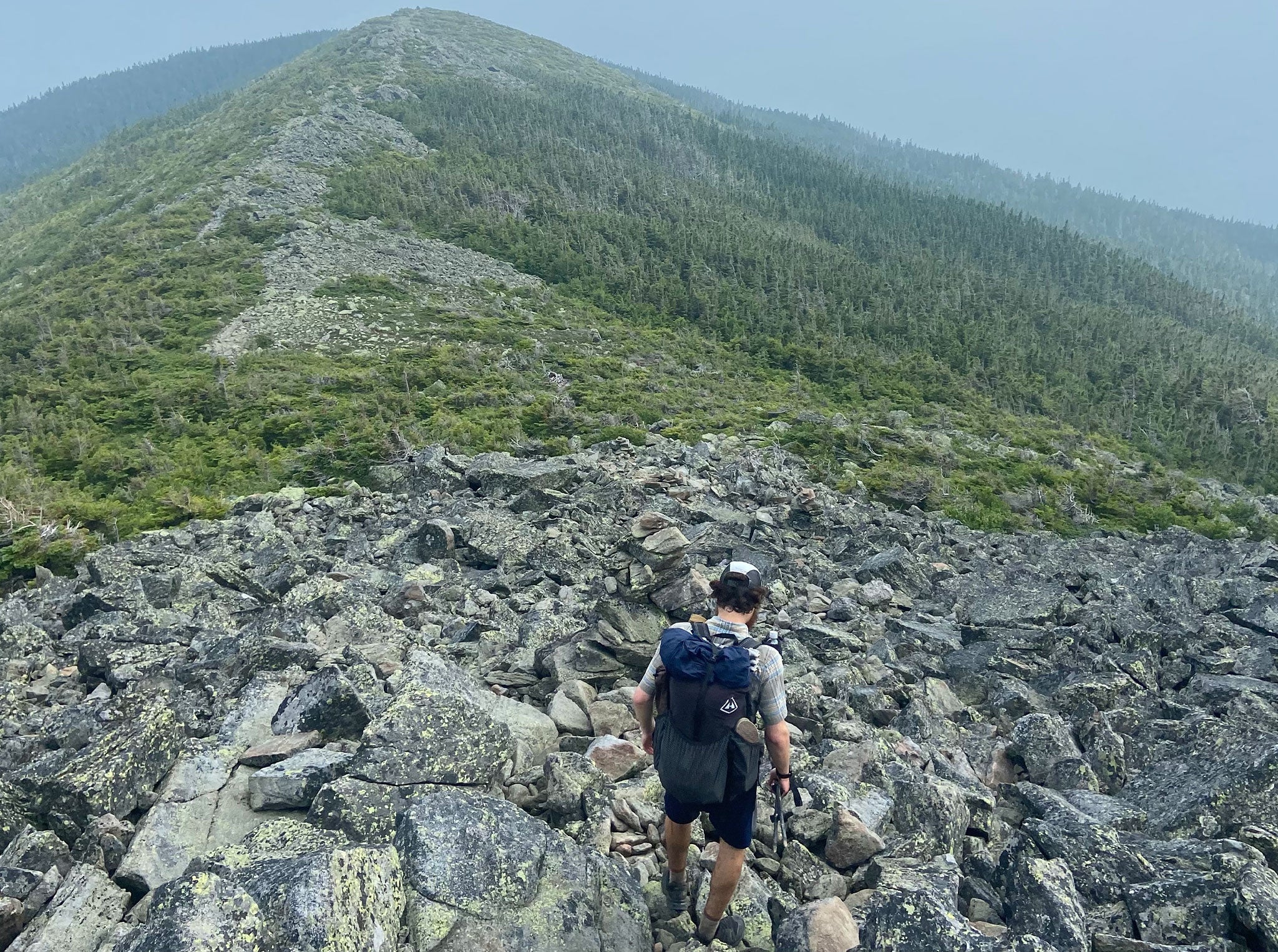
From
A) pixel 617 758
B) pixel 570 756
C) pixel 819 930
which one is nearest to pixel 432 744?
pixel 570 756

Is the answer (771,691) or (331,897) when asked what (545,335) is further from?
(331,897)

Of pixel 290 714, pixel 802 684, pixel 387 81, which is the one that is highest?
pixel 387 81

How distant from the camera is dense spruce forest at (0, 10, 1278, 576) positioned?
22.9m

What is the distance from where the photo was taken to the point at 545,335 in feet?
138

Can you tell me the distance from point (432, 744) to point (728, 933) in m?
2.23

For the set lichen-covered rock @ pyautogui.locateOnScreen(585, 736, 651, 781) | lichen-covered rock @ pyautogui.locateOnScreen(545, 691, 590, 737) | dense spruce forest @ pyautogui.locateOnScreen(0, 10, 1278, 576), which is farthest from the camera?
dense spruce forest @ pyautogui.locateOnScreen(0, 10, 1278, 576)

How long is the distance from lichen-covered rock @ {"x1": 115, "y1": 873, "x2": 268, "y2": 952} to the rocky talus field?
0.01 m

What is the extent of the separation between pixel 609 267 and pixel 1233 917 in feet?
194

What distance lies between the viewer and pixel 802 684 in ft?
23.5

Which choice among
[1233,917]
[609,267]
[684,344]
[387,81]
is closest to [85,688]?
[1233,917]

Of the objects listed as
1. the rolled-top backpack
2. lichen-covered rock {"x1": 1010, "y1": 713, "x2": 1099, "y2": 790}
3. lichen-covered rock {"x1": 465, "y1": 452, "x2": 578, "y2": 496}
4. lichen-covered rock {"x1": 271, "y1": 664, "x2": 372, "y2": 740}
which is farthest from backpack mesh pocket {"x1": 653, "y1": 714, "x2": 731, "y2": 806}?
lichen-covered rock {"x1": 465, "y1": 452, "x2": 578, "y2": 496}

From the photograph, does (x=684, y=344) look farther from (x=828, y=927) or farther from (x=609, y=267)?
(x=828, y=927)

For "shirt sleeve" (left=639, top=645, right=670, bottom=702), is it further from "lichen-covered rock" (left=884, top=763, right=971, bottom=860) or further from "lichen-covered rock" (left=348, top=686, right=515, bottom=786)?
"lichen-covered rock" (left=884, top=763, right=971, bottom=860)

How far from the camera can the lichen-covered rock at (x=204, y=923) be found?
2920 millimetres
